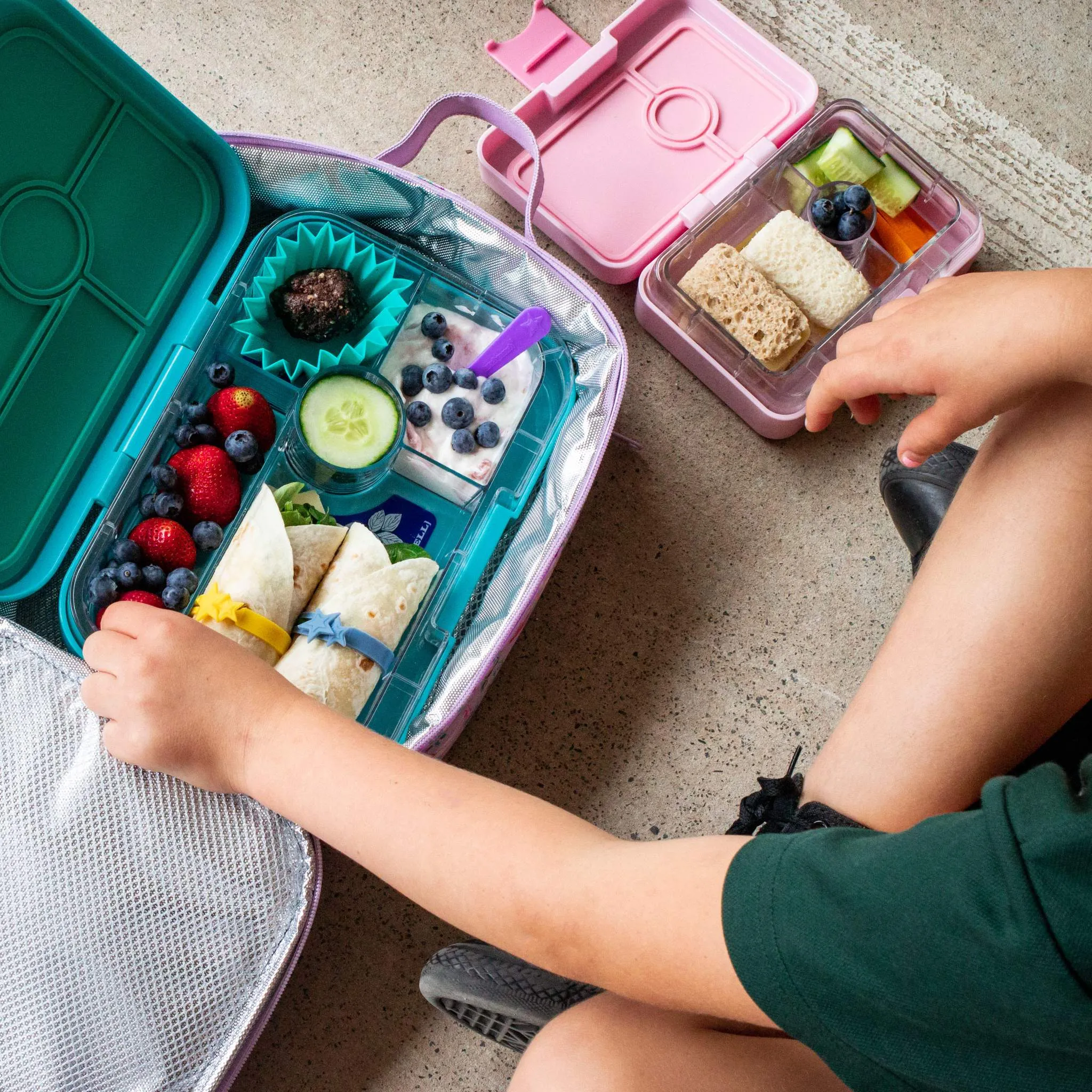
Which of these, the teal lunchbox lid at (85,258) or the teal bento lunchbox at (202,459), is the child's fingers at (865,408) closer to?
the teal bento lunchbox at (202,459)

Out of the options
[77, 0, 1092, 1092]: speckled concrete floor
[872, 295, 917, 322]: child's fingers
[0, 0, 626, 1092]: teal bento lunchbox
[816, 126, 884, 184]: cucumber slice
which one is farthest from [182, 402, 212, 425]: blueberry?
[816, 126, 884, 184]: cucumber slice

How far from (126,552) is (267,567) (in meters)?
0.13

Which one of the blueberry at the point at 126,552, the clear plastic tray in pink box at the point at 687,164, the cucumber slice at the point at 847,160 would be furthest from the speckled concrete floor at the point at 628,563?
the blueberry at the point at 126,552

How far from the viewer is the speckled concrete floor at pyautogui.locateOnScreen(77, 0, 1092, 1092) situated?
1.01m

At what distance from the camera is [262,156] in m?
0.97

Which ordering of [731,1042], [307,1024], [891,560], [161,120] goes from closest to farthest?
[731,1042] → [161,120] → [307,1024] → [891,560]

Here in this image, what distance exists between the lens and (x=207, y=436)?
0.95 meters

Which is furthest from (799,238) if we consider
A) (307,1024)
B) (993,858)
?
(307,1024)

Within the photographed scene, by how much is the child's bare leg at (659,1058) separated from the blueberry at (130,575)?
537 mm

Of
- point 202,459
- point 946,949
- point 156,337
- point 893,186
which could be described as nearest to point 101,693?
point 202,459

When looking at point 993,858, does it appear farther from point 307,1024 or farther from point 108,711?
point 307,1024

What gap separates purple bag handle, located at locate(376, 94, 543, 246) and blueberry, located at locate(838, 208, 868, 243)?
35 cm

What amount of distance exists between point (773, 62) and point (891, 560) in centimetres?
60

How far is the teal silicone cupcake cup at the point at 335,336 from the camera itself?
3.21ft
